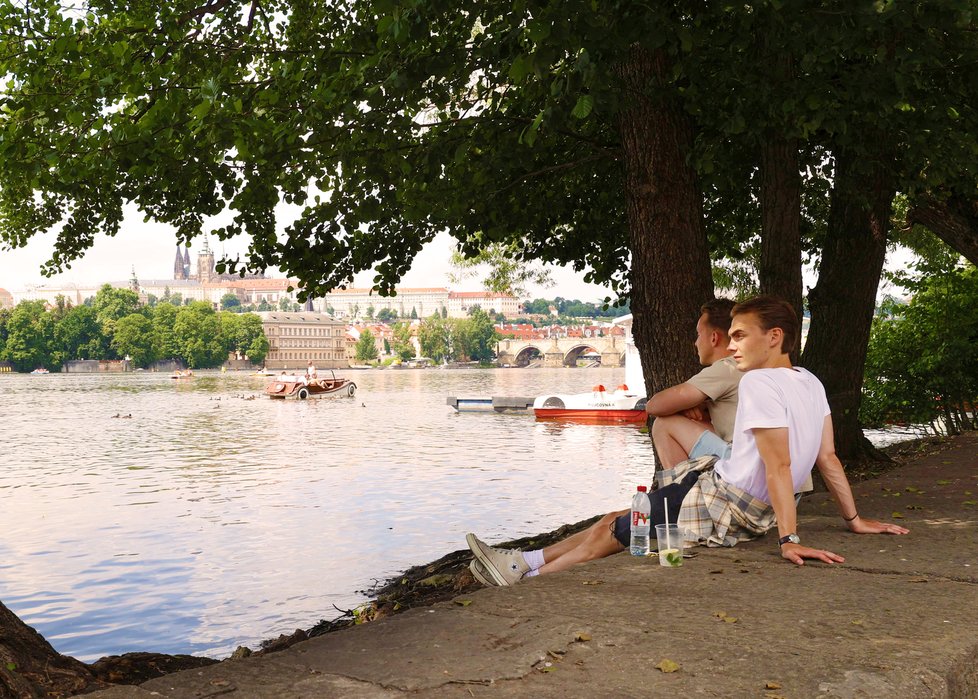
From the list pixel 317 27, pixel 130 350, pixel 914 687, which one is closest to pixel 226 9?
pixel 317 27

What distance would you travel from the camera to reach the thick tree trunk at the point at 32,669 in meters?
3.68

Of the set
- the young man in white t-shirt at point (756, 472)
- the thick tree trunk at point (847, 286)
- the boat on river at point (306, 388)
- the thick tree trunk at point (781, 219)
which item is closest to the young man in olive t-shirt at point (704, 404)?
the young man in white t-shirt at point (756, 472)

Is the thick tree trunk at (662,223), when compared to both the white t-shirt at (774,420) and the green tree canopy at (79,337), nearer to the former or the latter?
the white t-shirt at (774,420)

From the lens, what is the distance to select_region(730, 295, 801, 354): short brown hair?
4641 millimetres

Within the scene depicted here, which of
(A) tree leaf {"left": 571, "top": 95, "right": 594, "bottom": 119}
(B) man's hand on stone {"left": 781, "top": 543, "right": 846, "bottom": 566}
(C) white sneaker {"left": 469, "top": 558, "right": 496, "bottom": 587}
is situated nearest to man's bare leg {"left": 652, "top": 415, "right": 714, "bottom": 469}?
(B) man's hand on stone {"left": 781, "top": 543, "right": 846, "bottom": 566}

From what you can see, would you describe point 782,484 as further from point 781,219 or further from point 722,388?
point 781,219

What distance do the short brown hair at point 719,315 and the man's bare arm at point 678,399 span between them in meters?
0.33

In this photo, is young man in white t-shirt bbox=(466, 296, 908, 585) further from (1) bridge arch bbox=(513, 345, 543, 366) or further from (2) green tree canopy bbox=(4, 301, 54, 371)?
(1) bridge arch bbox=(513, 345, 543, 366)

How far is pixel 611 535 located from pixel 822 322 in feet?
18.8

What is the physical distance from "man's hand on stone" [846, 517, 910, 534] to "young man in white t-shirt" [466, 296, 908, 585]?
0.09m

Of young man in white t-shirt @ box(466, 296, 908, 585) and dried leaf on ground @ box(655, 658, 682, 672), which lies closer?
dried leaf on ground @ box(655, 658, 682, 672)

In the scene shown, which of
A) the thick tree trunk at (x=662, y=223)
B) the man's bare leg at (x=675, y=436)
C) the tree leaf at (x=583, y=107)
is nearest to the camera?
the tree leaf at (x=583, y=107)

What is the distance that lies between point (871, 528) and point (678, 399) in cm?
113

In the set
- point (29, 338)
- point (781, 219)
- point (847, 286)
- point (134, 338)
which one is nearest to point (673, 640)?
point (781, 219)
